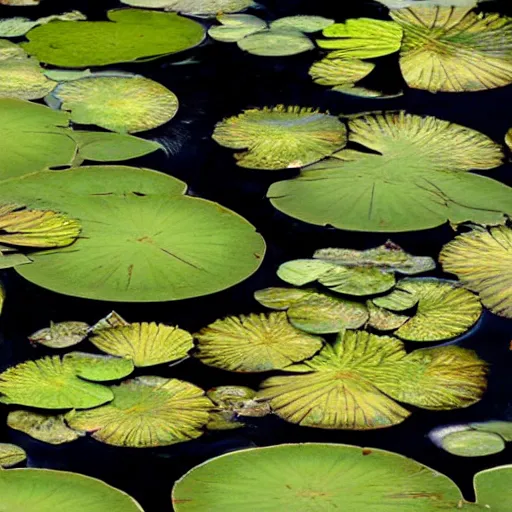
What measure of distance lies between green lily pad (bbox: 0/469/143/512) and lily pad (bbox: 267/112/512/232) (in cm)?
88

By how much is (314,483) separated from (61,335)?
0.57m

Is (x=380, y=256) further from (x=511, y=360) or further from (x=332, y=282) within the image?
(x=511, y=360)

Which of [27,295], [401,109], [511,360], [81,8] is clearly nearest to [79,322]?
[27,295]

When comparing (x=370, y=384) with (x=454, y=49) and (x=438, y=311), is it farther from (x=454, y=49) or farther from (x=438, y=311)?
(x=454, y=49)

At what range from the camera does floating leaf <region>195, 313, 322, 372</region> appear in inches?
71.8

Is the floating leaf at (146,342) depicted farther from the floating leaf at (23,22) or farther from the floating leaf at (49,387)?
the floating leaf at (23,22)

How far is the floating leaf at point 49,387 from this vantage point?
172cm

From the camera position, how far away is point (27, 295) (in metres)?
2.04

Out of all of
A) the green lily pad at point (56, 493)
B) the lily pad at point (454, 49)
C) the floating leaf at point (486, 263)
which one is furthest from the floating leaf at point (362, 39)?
the green lily pad at point (56, 493)

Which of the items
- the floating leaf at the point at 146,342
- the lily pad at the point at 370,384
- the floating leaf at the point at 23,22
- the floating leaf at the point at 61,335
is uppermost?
the lily pad at the point at 370,384

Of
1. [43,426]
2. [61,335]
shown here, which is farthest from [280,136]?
[43,426]

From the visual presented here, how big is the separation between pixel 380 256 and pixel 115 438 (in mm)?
711

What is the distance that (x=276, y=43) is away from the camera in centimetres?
319

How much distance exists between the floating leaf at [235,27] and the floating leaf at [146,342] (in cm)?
149
